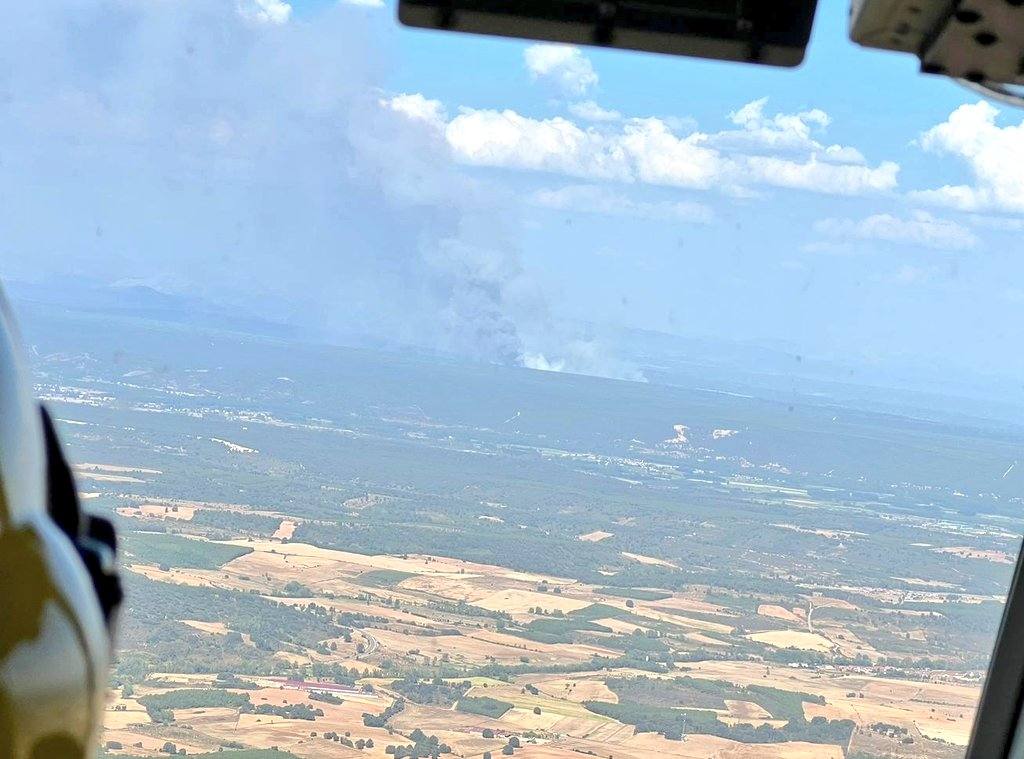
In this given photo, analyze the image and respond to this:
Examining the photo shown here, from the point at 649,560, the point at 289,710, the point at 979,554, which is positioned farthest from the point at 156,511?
the point at 979,554

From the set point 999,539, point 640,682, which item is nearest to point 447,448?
point 640,682

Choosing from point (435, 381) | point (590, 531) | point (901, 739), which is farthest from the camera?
point (435, 381)

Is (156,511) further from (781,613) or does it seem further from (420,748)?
(781,613)

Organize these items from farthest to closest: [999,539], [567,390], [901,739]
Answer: [567,390] < [901,739] < [999,539]

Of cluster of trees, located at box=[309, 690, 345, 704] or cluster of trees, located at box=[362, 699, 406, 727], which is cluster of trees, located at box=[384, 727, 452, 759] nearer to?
cluster of trees, located at box=[362, 699, 406, 727]

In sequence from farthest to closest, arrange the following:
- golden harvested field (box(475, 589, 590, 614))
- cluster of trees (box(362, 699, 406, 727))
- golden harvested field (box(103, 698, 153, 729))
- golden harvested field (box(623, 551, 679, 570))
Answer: golden harvested field (box(623, 551, 679, 570)), golden harvested field (box(475, 589, 590, 614)), cluster of trees (box(362, 699, 406, 727)), golden harvested field (box(103, 698, 153, 729))

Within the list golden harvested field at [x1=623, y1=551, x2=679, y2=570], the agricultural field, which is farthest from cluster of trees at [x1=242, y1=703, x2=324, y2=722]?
golden harvested field at [x1=623, y1=551, x2=679, y2=570]

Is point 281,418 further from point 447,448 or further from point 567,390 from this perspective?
point 567,390

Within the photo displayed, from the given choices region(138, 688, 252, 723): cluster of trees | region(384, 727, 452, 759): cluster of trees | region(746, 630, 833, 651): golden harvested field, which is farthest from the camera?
region(746, 630, 833, 651): golden harvested field
